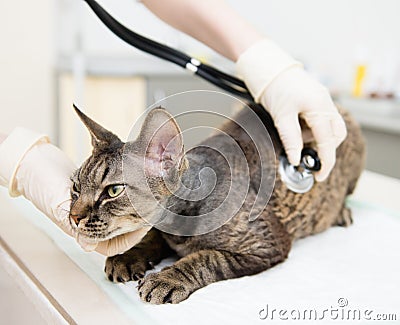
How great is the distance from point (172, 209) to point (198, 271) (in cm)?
12

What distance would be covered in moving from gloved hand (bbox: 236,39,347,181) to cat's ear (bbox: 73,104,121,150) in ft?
1.24

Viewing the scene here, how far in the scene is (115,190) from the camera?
78 cm

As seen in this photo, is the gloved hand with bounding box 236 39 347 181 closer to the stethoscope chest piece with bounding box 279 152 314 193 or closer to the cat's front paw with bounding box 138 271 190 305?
the stethoscope chest piece with bounding box 279 152 314 193

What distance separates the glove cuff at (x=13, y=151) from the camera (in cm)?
88

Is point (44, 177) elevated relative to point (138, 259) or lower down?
elevated

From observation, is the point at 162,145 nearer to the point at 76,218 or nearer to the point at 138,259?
the point at 76,218

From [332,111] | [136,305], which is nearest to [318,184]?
[332,111]

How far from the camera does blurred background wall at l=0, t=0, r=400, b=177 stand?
2387 mm

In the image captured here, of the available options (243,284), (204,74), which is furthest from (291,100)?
(243,284)

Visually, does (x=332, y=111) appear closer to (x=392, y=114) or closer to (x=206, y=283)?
(x=206, y=283)

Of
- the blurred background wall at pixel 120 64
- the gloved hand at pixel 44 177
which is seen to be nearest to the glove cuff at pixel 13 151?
the gloved hand at pixel 44 177

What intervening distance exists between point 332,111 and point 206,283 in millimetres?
415

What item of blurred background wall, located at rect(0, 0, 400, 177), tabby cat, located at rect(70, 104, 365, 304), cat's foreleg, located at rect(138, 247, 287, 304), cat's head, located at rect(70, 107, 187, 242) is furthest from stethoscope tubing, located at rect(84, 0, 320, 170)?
blurred background wall, located at rect(0, 0, 400, 177)

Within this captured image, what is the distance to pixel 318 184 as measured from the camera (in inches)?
45.8
